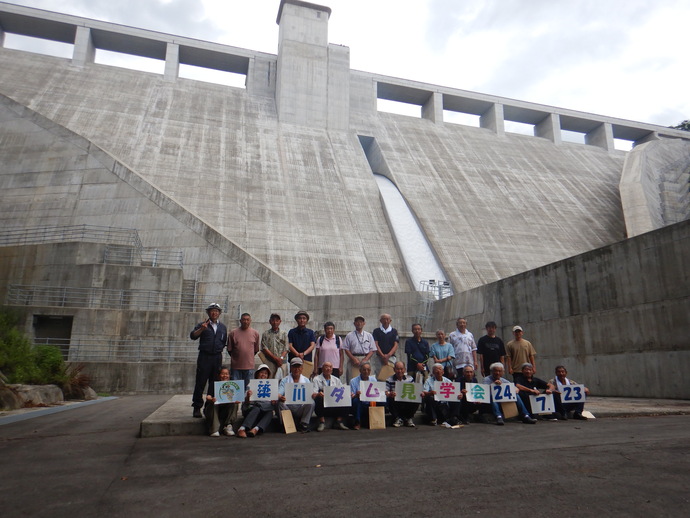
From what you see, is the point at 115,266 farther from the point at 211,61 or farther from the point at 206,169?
the point at 211,61

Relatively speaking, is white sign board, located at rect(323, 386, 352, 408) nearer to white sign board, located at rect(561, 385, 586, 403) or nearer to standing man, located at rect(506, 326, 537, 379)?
standing man, located at rect(506, 326, 537, 379)

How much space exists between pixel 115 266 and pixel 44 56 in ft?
71.8

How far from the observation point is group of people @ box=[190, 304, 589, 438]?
20.1ft

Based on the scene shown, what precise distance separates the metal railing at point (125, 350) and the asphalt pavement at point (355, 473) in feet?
25.0

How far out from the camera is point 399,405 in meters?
6.68

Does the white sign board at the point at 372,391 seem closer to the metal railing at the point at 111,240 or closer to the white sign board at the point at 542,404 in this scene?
the white sign board at the point at 542,404

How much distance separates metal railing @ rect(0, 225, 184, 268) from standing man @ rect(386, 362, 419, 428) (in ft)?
34.7

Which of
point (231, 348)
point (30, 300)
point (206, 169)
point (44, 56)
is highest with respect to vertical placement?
point (44, 56)

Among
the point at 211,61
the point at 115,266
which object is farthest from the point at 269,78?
the point at 115,266

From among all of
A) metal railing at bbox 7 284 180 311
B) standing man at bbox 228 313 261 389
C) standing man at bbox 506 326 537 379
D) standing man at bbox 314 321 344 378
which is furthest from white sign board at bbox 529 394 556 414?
metal railing at bbox 7 284 180 311

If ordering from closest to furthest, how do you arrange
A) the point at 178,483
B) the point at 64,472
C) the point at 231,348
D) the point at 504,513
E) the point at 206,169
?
the point at 504,513
the point at 178,483
the point at 64,472
the point at 231,348
the point at 206,169

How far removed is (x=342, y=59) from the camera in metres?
31.1

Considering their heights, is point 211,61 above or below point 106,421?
above

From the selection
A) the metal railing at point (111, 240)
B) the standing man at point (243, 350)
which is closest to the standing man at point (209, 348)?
the standing man at point (243, 350)
